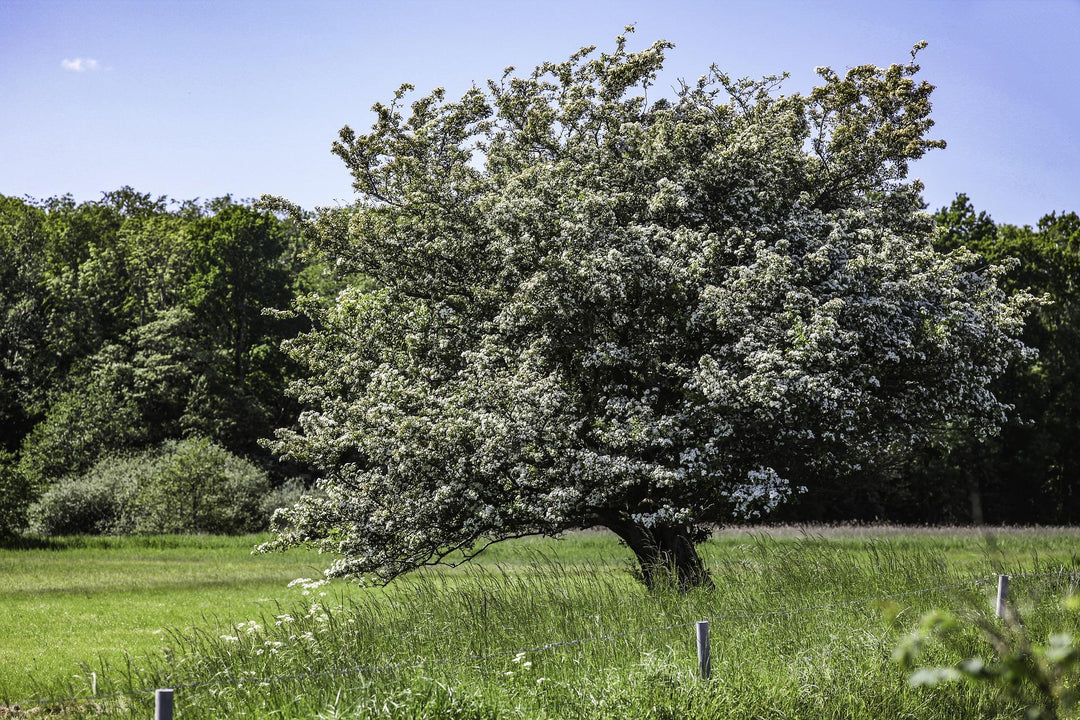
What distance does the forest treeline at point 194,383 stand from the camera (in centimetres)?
A: 4022

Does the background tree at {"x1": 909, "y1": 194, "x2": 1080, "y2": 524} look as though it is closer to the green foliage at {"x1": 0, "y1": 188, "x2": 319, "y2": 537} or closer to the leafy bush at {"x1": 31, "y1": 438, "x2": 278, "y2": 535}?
the leafy bush at {"x1": 31, "y1": 438, "x2": 278, "y2": 535}

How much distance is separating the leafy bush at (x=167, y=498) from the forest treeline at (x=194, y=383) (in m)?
0.08

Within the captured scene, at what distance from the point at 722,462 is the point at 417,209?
7.52 metres

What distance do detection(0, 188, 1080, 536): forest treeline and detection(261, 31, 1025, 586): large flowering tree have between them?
22742 millimetres

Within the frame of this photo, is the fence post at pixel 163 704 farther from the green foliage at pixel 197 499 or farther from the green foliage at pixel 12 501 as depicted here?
the green foliage at pixel 197 499

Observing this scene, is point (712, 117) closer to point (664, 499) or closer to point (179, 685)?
point (664, 499)

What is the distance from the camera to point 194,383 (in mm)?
53406

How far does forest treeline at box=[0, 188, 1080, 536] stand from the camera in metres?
40.2

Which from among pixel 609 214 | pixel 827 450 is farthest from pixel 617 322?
pixel 827 450

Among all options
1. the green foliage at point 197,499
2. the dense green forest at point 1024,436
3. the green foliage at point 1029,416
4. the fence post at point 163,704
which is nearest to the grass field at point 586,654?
the fence post at point 163,704

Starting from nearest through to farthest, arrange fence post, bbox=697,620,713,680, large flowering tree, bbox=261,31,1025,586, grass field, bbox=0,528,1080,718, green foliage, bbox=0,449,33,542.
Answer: grass field, bbox=0,528,1080,718 < fence post, bbox=697,620,713,680 < large flowering tree, bbox=261,31,1025,586 < green foliage, bbox=0,449,33,542

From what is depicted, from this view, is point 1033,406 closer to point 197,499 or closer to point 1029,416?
point 1029,416

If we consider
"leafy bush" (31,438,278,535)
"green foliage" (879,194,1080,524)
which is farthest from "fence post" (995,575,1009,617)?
"green foliage" (879,194,1080,524)

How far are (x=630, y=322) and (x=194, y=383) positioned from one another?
4440cm
